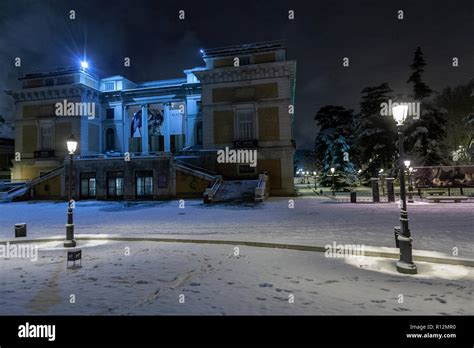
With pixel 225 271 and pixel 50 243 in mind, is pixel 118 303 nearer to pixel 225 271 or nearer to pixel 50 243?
pixel 225 271

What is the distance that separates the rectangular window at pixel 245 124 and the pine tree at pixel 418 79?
21.6 m

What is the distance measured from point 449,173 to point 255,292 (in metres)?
23.5

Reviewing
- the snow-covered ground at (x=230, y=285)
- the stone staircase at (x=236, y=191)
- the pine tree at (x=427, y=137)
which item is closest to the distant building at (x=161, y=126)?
the stone staircase at (x=236, y=191)

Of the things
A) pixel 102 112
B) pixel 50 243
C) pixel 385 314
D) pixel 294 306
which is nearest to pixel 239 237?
pixel 294 306

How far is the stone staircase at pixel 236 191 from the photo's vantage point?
2405cm

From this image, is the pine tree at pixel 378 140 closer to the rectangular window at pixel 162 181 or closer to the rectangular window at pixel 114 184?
the rectangular window at pixel 162 181

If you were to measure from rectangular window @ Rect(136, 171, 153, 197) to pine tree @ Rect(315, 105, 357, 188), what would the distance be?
82.5 feet

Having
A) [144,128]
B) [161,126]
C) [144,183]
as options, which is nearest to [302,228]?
[144,183]

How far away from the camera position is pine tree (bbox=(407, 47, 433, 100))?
112 ft

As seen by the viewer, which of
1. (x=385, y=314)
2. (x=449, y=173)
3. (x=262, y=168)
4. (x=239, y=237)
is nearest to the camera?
(x=385, y=314)

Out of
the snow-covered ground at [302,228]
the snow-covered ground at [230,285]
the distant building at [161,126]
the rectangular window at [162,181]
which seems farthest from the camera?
the distant building at [161,126]

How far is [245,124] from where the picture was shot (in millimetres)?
30703

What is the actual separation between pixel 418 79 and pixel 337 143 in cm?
1251
